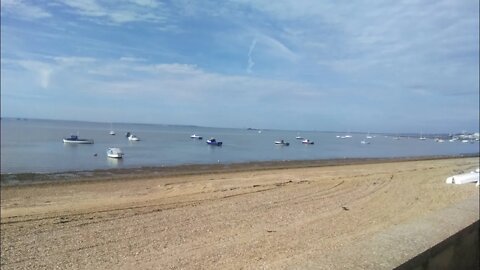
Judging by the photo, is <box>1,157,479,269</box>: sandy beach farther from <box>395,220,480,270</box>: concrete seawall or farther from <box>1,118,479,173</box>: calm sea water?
<box>1,118,479,173</box>: calm sea water

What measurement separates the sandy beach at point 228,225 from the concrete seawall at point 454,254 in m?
0.06

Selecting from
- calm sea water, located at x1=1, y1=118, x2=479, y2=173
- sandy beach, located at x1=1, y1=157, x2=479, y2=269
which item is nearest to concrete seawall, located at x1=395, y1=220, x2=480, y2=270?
sandy beach, located at x1=1, y1=157, x2=479, y2=269

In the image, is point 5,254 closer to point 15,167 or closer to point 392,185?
point 392,185

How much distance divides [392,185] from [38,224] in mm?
15283

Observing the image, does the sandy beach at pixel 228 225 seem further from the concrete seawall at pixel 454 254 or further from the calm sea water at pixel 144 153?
the calm sea water at pixel 144 153

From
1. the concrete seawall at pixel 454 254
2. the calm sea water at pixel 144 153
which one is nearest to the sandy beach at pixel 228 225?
the concrete seawall at pixel 454 254

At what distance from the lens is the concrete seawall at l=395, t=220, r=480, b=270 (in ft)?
8.97

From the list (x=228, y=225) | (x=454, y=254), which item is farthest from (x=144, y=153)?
(x=454, y=254)

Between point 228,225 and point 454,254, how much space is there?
7.59m

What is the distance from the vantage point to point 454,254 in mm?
3377

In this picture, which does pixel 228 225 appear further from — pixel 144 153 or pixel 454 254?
pixel 144 153

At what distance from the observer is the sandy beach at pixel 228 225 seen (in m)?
3.28

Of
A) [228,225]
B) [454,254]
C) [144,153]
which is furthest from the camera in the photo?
[144,153]

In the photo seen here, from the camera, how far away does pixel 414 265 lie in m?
2.62
